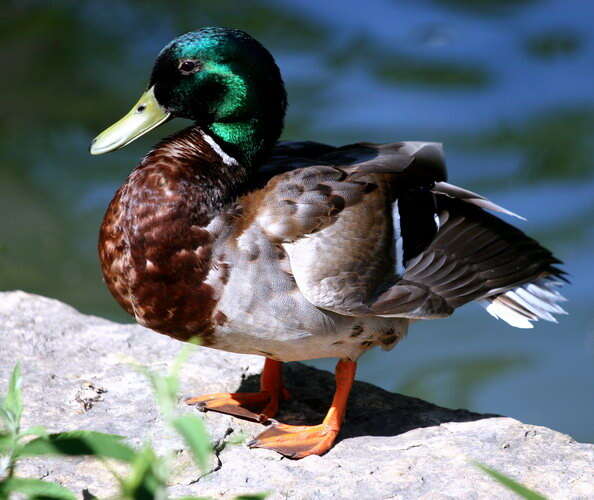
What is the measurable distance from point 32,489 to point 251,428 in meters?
1.60

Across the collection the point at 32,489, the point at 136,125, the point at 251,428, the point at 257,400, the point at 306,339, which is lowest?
the point at 32,489

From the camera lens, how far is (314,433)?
3760 millimetres

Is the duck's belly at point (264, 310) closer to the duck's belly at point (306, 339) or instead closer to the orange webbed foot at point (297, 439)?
the duck's belly at point (306, 339)

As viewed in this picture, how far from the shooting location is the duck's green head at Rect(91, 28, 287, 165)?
3.59 m

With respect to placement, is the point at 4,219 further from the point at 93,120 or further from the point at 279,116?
the point at 279,116

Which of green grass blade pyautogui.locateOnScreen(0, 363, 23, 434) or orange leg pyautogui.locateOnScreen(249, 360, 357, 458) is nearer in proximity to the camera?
green grass blade pyautogui.locateOnScreen(0, 363, 23, 434)

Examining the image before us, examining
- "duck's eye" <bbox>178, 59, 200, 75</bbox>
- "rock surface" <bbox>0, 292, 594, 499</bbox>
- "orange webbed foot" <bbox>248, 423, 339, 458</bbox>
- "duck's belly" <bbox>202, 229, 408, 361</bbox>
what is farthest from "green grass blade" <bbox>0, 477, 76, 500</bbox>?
"duck's eye" <bbox>178, 59, 200, 75</bbox>

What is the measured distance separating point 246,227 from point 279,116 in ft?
1.49

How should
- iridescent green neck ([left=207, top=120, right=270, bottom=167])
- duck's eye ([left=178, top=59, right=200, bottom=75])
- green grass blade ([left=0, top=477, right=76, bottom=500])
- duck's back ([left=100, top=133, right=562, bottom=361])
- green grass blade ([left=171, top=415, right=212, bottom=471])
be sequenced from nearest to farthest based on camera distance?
green grass blade ([left=171, top=415, right=212, bottom=471])
green grass blade ([left=0, top=477, right=76, bottom=500])
duck's back ([left=100, top=133, right=562, bottom=361])
duck's eye ([left=178, top=59, right=200, bottom=75])
iridescent green neck ([left=207, top=120, right=270, bottom=167])

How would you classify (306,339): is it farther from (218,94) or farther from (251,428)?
(218,94)

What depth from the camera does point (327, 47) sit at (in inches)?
366

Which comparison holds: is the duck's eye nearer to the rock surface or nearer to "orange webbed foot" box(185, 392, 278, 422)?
the rock surface

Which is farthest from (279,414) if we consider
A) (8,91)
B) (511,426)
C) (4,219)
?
(8,91)

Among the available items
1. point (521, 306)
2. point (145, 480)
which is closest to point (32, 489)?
point (145, 480)
